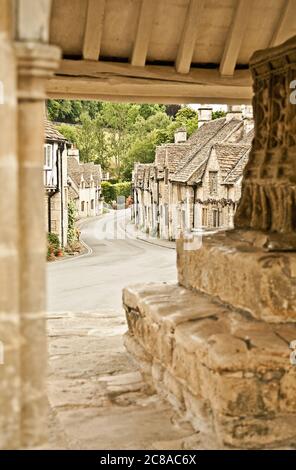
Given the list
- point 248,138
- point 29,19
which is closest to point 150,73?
point 29,19

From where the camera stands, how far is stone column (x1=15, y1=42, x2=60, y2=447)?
8.55 feet

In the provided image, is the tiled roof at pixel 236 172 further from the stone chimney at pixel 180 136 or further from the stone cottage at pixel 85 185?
the stone cottage at pixel 85 185

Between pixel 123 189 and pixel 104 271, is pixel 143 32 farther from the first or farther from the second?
pixel 123 189

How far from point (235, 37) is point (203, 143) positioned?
25.5m

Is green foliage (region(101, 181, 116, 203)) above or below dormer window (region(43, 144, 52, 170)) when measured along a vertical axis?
below

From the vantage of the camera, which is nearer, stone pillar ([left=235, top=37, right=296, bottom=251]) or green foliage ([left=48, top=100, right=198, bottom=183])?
stone pillar ([left=235, top=37, right=296, bottom=251])

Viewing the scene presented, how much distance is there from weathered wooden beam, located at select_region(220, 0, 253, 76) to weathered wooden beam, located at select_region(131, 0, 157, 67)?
2.54ft

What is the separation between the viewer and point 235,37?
610 centimetres

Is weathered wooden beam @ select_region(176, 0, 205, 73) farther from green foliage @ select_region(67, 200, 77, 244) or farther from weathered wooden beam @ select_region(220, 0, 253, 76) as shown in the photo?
green foliage @ select_region(67, 200, 77, 244)

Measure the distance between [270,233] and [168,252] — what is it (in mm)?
24185

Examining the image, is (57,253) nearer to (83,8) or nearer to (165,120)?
(83,8)

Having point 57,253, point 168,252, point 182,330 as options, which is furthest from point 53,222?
point 182,330

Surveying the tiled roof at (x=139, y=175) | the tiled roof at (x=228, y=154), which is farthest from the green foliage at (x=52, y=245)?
the tiled roof at (x=139, y=175)

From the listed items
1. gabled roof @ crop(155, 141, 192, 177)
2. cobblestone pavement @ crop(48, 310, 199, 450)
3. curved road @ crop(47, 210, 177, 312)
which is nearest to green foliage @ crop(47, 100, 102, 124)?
curved road @ crop(47, 210, 177, 312)
